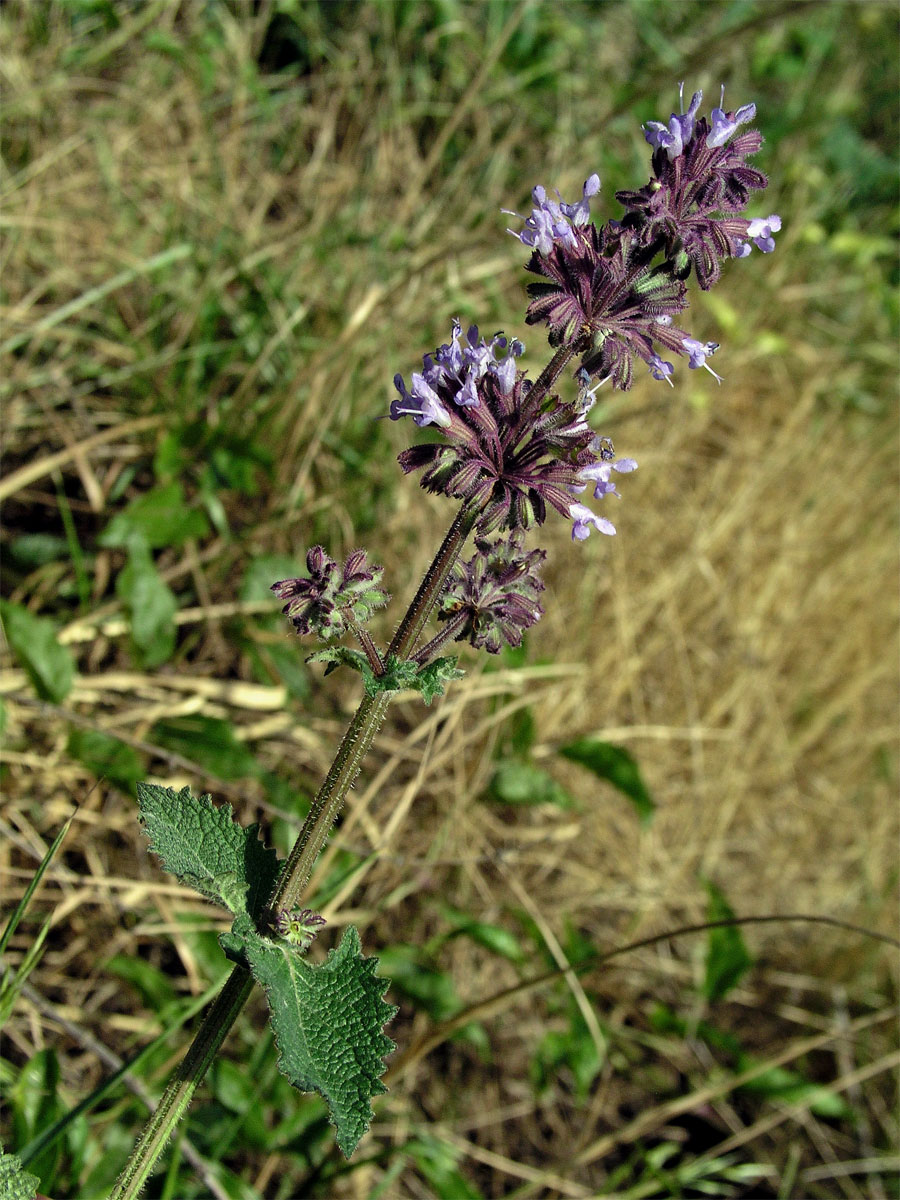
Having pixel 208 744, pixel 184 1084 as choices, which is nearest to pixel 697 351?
pixel 184 1084

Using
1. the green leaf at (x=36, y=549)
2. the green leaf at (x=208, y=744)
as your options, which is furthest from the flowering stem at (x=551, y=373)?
the green leaf at (x=36, y=549)

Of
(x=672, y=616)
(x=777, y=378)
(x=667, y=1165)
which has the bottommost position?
(x=667, y=1165)

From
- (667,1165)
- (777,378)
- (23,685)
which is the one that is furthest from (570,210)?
(777,378)

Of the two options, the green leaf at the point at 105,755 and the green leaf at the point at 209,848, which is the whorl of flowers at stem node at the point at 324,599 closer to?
the green leaf at the point at 209,848

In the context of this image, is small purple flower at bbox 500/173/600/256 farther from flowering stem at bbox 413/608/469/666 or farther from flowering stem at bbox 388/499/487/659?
flowering stem at bbox 413/608/469/666

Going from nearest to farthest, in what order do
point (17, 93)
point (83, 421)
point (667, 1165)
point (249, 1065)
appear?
1. point (249, 1065)
2. point (667, 1165)
3. point (83, 421)
4. point (17, 93)

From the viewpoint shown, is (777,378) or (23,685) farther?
(777,378)

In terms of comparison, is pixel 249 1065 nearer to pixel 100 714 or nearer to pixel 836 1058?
pixel 100 714
